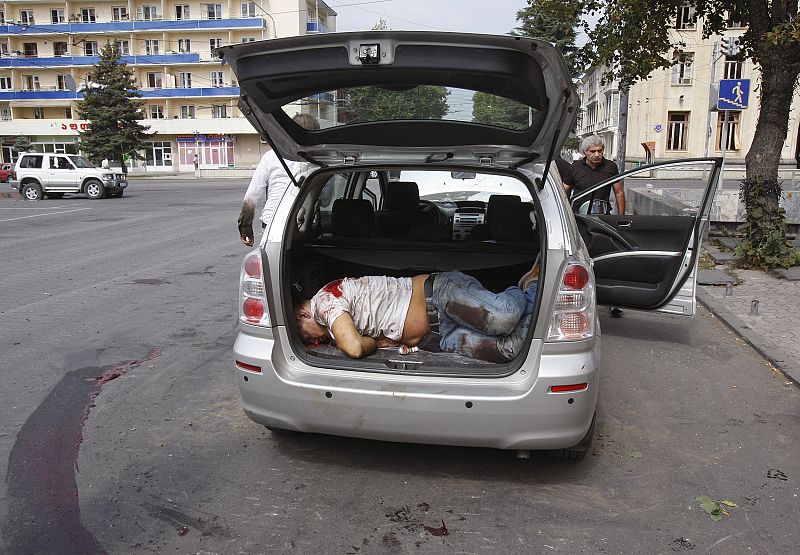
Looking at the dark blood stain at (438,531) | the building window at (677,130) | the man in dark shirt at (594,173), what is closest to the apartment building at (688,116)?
the building window at (677,130)

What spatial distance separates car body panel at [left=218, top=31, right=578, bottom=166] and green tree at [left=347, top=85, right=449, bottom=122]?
2.1 inches

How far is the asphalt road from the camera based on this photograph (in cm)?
311

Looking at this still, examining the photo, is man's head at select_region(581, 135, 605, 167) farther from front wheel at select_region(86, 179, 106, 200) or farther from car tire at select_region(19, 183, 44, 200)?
car tire at select_region(19, 183, 44, 200)

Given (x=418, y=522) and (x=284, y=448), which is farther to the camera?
(x=284, y=448)

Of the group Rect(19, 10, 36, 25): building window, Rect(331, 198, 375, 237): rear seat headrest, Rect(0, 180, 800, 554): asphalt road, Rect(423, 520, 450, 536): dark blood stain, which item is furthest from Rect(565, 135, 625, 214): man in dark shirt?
Rect(19, 10, 36, 25): building window

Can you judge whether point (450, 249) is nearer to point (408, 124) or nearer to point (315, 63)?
point (408, 124)

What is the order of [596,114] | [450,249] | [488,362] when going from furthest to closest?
1. [596,114]
2. [450,249]
3. [488,362]

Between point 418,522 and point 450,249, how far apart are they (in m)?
2.13

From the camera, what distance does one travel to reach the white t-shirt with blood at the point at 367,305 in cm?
402

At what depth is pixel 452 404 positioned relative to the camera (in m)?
3.32

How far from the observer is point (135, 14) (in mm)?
67250

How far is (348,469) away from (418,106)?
6.55ft

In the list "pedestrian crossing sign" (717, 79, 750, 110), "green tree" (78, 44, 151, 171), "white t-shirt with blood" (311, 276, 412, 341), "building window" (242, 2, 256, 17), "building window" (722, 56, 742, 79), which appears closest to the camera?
"white t-shirt with blood" (311, 276, 412, 341)

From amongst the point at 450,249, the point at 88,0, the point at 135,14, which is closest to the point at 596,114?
the point at 135,14
